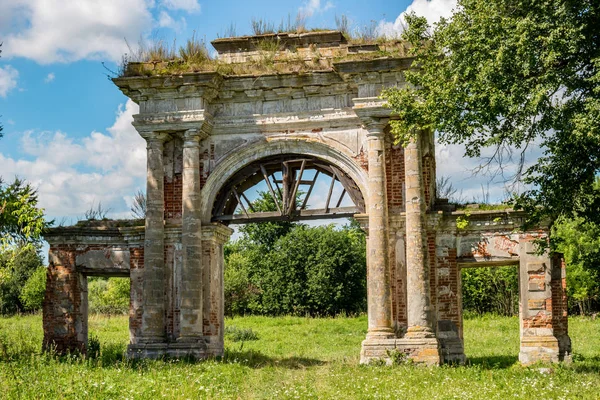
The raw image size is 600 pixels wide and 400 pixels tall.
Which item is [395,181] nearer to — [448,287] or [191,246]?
[448,287]

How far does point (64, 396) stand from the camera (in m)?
9.59

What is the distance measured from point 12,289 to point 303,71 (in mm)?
25730

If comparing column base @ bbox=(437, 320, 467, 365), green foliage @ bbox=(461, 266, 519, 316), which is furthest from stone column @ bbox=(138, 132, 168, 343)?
green foliage @ bbox=(461, 266, 519, 316)

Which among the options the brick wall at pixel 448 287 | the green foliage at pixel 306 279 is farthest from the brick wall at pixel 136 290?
the green foliage at pixel 306 279

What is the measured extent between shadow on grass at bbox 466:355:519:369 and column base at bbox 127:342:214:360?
5084 millimetres

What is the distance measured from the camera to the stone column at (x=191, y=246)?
1505cm

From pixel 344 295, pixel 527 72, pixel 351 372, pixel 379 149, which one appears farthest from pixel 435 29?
pixel 344 295

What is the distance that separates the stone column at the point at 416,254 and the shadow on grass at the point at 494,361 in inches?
52.0

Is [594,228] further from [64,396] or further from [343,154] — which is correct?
[64,396]

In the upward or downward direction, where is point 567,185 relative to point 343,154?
downward

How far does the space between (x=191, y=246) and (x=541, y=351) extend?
690 centimetres

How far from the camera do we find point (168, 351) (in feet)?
49.1

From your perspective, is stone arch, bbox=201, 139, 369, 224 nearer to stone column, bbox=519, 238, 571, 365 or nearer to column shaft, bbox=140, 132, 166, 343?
column shaft, bbox=140, 132, 166, 343

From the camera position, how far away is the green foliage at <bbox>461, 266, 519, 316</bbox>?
30188mm
